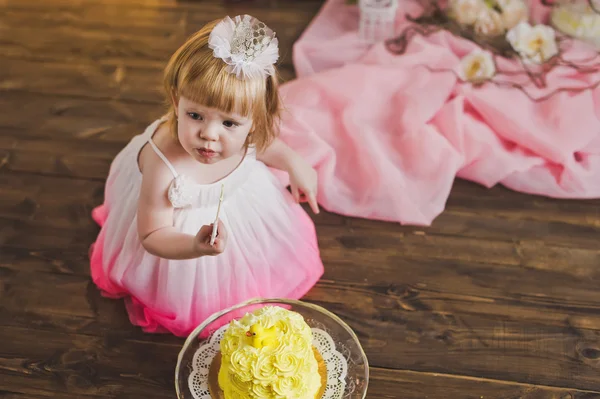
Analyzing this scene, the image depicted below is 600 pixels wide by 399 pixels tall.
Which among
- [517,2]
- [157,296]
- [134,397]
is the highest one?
[517,2]

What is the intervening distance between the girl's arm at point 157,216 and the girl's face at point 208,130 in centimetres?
9

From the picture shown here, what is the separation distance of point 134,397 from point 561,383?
2.65 ft

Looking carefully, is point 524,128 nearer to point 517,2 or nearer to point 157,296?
point 517,2

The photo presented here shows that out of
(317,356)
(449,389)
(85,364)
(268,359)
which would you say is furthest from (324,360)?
(85,364)

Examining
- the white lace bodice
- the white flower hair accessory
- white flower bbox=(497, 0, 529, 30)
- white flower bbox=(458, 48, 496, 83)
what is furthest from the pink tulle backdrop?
the white flower hair accessory

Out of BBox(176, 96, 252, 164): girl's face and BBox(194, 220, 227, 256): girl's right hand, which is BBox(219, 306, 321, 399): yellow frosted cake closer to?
BBox(194, 220, 227, 256): girl's right hand

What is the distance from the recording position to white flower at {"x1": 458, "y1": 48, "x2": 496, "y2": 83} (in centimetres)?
183

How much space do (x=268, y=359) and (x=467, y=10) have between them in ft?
4.25

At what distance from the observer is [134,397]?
1286mm

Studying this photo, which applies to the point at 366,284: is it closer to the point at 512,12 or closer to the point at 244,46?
the point at 244,46

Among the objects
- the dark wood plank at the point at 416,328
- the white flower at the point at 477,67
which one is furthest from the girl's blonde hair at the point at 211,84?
the white flower at the point at 477,67

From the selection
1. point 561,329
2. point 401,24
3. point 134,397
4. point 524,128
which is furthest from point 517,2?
point 134,397

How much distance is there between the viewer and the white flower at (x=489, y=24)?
1.95 m

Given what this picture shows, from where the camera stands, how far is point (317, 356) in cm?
119
